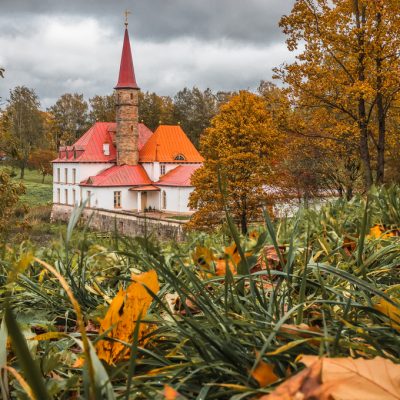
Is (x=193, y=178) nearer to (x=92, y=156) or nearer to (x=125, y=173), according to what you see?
(x=125, y=173)

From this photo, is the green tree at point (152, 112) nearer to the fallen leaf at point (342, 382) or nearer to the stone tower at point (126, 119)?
the stone tower at point (126, 119)

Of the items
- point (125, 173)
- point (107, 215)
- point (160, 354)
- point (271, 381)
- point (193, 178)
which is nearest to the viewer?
point (271, 381)

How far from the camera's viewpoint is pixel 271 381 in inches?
26.4

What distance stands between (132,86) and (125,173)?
27.3 ft

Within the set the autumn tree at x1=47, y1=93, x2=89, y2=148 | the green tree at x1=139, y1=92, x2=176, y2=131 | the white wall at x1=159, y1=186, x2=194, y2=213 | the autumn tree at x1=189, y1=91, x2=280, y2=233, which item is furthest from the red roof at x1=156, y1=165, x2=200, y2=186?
the autumn tree at x1=47, y1=93, x2=89, y2=148

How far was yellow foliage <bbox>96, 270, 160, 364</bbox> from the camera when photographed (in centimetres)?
86

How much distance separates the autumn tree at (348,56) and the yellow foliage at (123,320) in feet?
44.7

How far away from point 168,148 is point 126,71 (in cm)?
829

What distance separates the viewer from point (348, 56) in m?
14.9

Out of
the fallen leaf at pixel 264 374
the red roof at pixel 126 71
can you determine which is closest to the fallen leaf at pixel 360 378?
the fallen leaf at pixel 264 374

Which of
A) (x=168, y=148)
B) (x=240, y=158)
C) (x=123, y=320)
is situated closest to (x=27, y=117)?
(x=168, y=148)

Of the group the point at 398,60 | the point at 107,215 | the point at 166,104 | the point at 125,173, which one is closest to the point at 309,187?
the point at 398,60

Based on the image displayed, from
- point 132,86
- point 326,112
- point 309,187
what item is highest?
point 132,86

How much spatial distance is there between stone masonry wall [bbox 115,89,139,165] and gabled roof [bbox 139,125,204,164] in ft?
3.94
